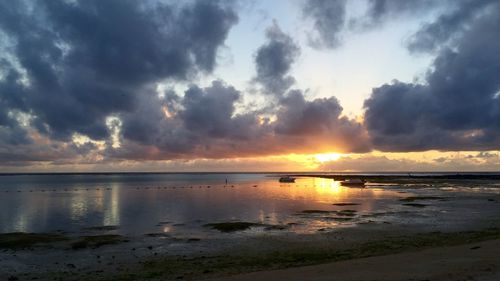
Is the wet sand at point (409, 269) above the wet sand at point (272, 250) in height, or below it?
above

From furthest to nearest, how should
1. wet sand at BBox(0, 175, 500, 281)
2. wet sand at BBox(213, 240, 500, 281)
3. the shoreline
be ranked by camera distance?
the shoreline
wet sand at BBox(0, 175, 500, 281)
wet sand at BBox(213, 240, 500, 281)

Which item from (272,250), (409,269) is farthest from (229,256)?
(409,269)

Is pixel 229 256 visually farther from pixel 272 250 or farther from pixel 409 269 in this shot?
pixel 409 269

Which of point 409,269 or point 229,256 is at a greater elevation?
point 409,269

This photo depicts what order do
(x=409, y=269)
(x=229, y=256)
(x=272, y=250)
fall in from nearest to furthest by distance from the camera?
(x=409, y=269) → (x=229, y=256) → (x=272, y=250)

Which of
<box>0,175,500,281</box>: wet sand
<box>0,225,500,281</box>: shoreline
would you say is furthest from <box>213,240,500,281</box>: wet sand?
<box>0,225,500,281</box>: shoreline

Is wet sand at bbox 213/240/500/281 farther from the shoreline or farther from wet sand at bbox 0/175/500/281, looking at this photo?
the shoreline

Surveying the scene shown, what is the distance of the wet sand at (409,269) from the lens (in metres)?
16.0

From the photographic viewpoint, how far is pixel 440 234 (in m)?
30.8

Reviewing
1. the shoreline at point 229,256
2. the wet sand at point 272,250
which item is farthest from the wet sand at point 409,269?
the shoreline at point 229,256

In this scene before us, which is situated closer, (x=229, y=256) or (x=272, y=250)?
(x=229, y=256)

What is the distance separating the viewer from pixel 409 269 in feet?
58.0

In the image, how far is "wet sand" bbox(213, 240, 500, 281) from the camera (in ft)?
52.4

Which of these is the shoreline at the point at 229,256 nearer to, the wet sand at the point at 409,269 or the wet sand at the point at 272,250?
the wet sand at the point at 272,250
